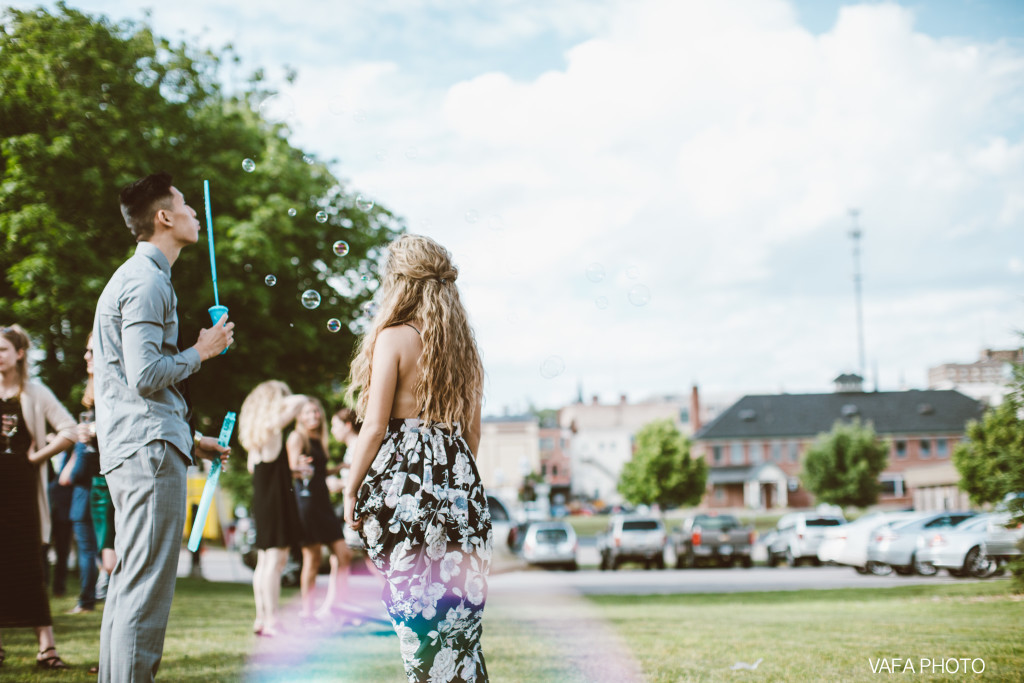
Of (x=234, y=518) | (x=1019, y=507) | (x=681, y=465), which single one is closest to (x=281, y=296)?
(x=1019, y=507)

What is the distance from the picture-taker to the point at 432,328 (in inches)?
140

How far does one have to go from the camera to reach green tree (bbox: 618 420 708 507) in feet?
192

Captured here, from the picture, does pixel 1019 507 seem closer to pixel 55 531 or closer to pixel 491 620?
pixel 491 620

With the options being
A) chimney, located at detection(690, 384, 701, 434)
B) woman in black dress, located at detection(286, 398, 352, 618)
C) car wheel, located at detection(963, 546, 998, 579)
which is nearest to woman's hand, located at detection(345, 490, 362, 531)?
woman in black dress, located at detection(286, 398, 352, 618)

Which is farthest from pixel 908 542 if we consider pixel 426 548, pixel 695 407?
pixel 695 407

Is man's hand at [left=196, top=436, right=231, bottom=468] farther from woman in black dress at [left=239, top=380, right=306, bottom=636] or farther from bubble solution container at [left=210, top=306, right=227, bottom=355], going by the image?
woman in black dress at [left=239, top=380, right=306, bottom=636]

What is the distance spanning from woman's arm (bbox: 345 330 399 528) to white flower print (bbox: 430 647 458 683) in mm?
596

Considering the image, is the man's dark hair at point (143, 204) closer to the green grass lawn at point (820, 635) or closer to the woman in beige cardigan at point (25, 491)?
the woman in beige cardigan at point (25, 491)

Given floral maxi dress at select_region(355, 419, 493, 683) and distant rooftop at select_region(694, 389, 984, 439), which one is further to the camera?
distant rooftop at select_region(694, 389, 984, 439)

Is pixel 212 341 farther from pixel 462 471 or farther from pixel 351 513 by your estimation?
pixel 462 471

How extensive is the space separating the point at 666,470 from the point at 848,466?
41.5 feet

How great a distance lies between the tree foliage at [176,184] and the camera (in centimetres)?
1438

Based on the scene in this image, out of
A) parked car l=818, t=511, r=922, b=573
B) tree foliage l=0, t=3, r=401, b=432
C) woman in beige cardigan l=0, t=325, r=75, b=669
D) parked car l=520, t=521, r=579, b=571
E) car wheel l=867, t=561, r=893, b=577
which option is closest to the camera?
woman in beige cardigan l=0, t=325, r=75, b=669

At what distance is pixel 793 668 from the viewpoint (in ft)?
16.9
